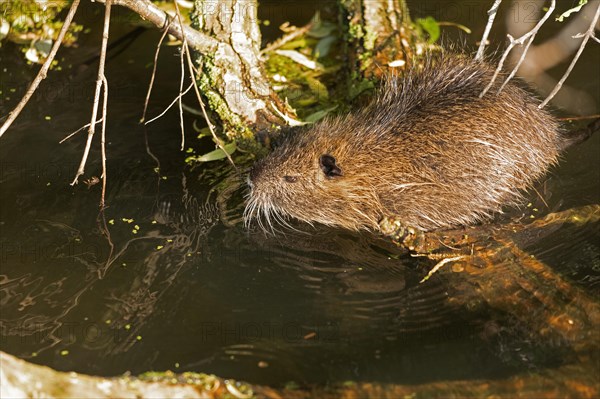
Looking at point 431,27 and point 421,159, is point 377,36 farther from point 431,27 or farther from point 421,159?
point 421,159

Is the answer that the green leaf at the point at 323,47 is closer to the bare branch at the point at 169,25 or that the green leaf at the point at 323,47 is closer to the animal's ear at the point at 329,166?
the bare branch at the point at 169,25

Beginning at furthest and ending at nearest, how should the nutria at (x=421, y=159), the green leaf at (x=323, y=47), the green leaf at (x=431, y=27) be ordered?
1. the green leaf at (x=323, y=47)
2. the green leaf at (x=431, y=27)
3. the nutria at (x=421, y=159)

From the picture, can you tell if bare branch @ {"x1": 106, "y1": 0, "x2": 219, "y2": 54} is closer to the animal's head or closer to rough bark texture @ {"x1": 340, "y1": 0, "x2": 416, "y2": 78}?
the animal's head

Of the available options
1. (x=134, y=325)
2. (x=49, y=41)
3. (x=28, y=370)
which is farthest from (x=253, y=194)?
(x=49, y=41)

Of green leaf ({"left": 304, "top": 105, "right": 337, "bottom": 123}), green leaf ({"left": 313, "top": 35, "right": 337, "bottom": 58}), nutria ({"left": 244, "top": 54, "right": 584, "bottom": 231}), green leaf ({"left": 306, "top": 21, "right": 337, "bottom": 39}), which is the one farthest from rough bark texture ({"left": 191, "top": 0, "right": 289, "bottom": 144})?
green leaf ({"left": 306, "top": 21, "right": 337, "bottom": 39})

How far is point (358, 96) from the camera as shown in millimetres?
5859

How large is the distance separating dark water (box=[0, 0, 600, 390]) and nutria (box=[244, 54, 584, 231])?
0.21 metres

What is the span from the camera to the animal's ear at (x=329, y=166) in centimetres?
474

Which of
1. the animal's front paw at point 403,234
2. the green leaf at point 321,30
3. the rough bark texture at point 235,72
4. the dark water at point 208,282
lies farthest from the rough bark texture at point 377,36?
the animal's front paw at point 403,234

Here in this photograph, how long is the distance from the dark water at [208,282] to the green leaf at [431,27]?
173 cm

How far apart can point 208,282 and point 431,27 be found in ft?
10.8

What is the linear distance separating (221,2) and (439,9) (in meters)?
2.64

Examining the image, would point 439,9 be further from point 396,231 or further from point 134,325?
point 134,325

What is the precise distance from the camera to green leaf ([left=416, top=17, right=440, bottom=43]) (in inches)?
255
